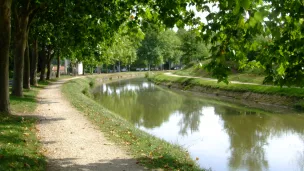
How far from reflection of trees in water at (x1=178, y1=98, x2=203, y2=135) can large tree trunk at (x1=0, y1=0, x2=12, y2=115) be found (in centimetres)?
827

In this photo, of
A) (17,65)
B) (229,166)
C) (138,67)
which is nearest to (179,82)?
(17,65)

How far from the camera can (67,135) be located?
38.5ft

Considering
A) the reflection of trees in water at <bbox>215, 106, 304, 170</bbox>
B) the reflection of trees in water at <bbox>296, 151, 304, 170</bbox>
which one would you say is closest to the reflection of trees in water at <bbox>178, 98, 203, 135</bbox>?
the reflection of trees in water at <bbox>215, 106, 304, 170</bbox>

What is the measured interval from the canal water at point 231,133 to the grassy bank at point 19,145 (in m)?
5.37

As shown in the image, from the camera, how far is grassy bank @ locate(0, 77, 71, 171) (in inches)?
297

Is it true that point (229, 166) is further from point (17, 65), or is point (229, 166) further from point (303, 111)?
point (303, 111)

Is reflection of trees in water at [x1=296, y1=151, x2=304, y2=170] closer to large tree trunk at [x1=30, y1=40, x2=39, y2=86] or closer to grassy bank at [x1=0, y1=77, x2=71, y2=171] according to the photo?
grassy bank at [x1=0, y1=77, x2=71, y2=171]

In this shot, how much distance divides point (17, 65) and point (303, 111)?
18.9 m

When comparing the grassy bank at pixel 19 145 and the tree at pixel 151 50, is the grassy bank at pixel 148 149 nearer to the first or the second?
the grassy bank at pixel 19 145

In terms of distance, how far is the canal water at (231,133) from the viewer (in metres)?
12.7

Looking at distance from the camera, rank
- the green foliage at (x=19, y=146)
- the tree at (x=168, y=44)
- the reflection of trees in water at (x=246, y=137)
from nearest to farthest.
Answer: the green foliage at (x=19, y=146) < the reflection of trees in water at (x=246, y=137) < the tree at (x=168, y=44)

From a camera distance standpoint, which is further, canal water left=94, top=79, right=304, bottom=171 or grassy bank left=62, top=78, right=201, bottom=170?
canal water left=94, top=79, right=304, bottom=171

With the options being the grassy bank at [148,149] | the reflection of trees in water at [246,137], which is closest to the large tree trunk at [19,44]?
the grassy bank at [148,149]

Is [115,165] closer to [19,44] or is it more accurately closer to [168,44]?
[19,44]
